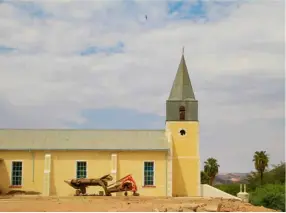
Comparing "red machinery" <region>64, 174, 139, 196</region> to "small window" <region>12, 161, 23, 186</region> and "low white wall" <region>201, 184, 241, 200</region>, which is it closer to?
"small window" <region>12, 161, 23, 186</region>

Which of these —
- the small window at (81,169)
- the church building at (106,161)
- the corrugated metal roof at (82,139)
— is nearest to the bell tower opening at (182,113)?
the church building at (106,161)

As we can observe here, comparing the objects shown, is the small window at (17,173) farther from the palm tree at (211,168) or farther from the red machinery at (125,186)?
the palm tree at (211,168)

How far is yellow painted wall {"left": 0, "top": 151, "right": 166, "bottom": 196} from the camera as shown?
36.2 m

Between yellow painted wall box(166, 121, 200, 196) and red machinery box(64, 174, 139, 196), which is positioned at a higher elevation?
yellow painted wall box(166, 121, 200, 196)

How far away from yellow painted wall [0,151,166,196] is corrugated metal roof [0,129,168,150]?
409 millimetres

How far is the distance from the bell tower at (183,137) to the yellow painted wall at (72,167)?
117 cm

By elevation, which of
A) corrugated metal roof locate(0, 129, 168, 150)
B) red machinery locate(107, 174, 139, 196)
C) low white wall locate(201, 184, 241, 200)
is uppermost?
corrugated metal roof locate(0, 129, 168, 150)

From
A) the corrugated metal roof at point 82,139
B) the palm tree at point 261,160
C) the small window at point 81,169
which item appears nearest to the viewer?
the small window at point 81,169

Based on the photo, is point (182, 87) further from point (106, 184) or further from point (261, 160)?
point (261, 160)

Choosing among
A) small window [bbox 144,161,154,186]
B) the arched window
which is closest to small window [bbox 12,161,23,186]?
small window [bbox 144,161,154,186]

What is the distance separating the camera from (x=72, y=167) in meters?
36.5

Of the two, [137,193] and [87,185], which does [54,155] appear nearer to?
[87,185]

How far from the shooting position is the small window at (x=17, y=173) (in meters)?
36.3

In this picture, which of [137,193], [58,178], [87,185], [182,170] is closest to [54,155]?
[58,178]
